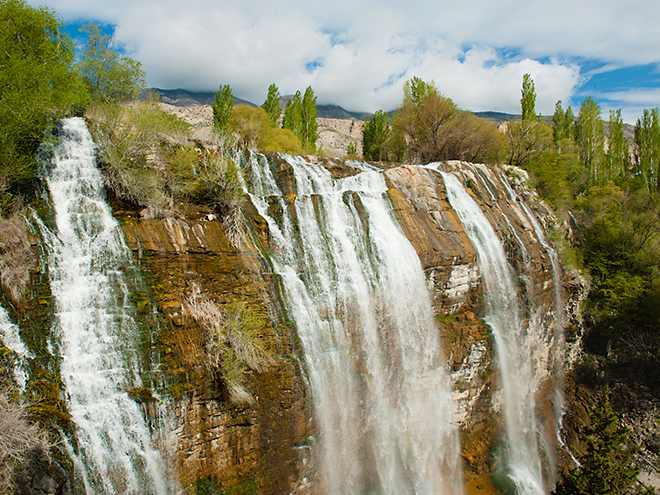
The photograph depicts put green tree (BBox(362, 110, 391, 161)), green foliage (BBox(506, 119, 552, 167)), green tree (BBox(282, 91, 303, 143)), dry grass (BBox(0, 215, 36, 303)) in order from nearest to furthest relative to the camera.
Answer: dry grass (BBox(0, 215, 36, 303)) → green foliage (BBox(506, 119, 552, 167)) → green tree (BBox(282, 91, 303, 143)) → green tree (BBox(362, 110, 391, 161))

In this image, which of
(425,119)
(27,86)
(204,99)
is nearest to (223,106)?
(425,119)

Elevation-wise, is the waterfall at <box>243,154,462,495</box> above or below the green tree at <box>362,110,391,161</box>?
below

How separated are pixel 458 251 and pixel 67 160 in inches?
596

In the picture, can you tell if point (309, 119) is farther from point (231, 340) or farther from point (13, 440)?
point (13, 440)

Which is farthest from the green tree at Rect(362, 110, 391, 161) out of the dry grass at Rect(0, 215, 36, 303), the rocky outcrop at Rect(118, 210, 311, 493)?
the dry grass at Rect(0, 215, 36, 303)

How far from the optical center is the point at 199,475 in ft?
27.3

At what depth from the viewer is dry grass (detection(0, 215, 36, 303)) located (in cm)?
Answer: 778

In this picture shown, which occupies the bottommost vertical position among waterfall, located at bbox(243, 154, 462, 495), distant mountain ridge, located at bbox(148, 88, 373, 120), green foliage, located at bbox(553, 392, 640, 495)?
green foliage, located at bbox(553, 392, 640, 495)

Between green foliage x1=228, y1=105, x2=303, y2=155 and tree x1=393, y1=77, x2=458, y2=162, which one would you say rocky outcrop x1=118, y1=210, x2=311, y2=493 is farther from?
tree x1=393, y1=77, x2=458, y2=162

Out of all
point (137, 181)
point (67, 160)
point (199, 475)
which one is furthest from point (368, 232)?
point (67, 160)

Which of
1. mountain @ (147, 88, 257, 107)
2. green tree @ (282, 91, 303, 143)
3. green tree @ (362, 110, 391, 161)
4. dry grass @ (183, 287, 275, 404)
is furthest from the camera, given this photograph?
mountain @ (147, 88, 257, 107)

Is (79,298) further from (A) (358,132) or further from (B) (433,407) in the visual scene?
(A) (358,132)

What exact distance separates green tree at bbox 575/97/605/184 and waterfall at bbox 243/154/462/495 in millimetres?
34752

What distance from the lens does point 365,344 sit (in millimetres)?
11602
